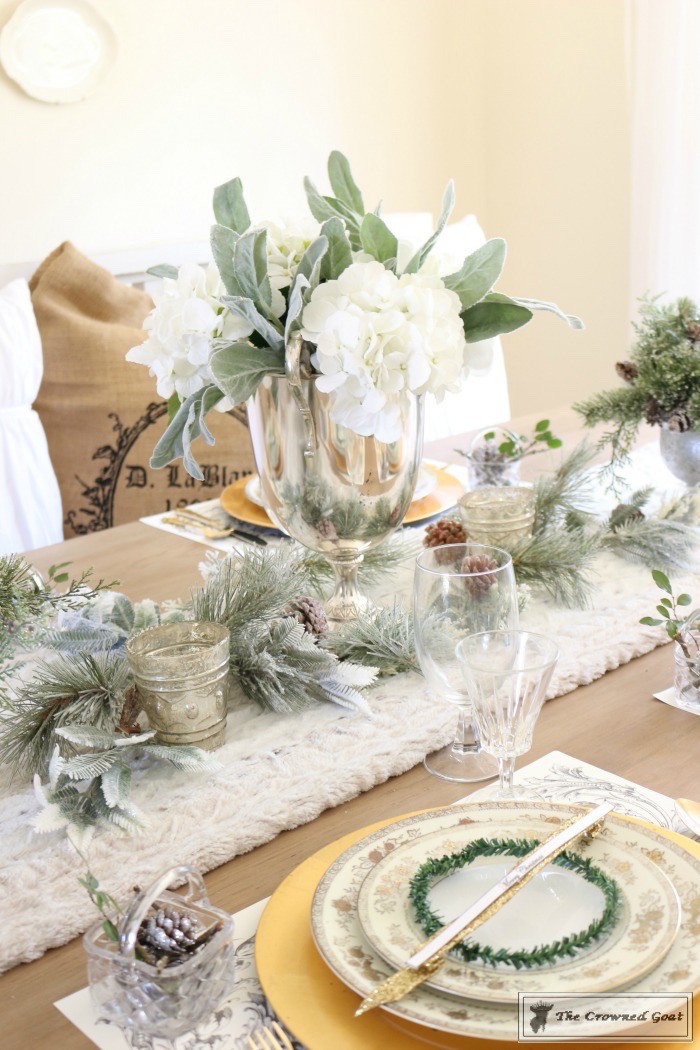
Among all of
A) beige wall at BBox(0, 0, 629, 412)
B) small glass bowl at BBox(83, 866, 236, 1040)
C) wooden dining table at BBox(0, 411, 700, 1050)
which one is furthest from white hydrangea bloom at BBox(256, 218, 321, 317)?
beige wall at BBox(0, 0, 629, 412)

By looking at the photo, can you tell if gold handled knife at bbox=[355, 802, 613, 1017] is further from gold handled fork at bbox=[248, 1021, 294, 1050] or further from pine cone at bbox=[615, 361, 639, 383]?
pine cone at bbox=[615, 361, 639, 383]

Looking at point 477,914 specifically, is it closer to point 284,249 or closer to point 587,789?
point 587,789

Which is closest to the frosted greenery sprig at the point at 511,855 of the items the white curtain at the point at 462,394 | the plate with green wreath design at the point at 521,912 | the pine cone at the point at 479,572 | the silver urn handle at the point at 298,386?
the plate with green wreath design at the point at 521,912

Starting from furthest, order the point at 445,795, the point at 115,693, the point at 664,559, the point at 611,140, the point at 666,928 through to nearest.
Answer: the point at 611,140 < the point at 664,559 < the point at 115,693 < the point at 445,795 < the point at 666,928

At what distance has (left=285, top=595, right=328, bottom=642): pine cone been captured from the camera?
985mm

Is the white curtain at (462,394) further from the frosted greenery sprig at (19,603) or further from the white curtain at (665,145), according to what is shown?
the frosted greenery sprig at (19,603)

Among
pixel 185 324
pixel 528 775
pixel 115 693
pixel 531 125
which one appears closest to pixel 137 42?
pixel 531 125

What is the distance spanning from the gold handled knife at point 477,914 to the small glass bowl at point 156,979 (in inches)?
3.0

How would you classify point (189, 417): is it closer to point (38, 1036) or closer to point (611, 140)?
point (38, 1036)

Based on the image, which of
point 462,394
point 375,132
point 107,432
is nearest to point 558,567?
point 107,432

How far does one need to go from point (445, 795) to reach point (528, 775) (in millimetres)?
64

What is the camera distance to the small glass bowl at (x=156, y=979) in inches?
21.1

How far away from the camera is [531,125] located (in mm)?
3299

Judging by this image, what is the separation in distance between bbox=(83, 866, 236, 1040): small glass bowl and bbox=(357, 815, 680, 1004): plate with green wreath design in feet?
0.26
